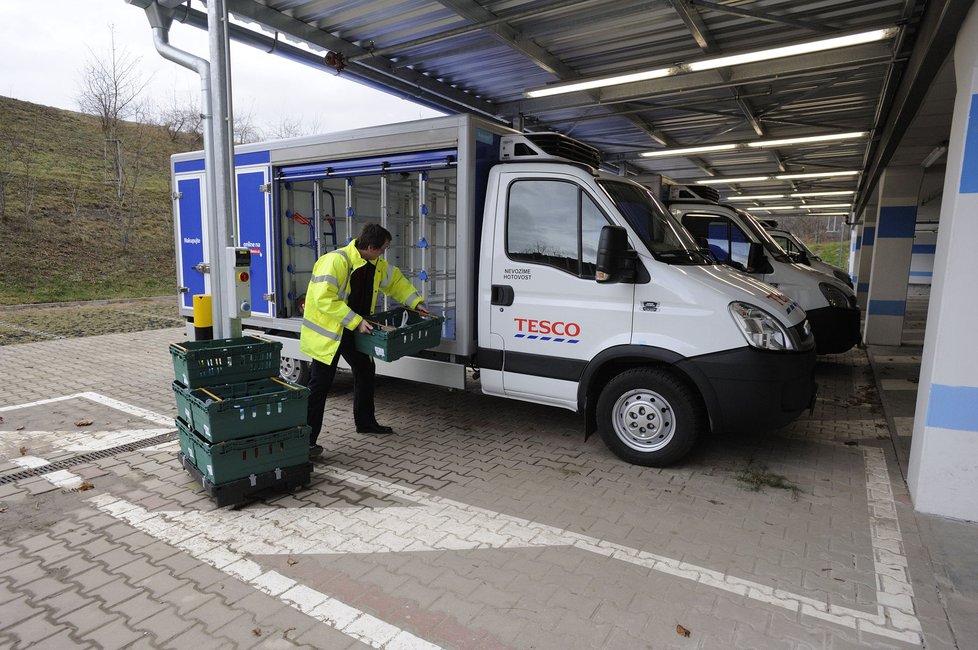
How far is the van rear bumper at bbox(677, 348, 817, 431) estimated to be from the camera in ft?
14.0

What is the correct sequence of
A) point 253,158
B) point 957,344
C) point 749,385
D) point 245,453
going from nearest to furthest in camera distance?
1. point 957,344
2. point 245,453
3. point 749,385
4. point 253,158

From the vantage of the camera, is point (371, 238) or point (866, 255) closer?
point (371, 238)

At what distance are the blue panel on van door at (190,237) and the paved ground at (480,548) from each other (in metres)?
2.22

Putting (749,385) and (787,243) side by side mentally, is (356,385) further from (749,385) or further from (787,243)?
(787,243)

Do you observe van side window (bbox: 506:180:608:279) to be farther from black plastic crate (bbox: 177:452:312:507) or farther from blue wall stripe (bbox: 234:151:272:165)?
blue wall stripe (bbox: 234:151:272:165)

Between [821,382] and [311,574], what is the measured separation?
7.37m

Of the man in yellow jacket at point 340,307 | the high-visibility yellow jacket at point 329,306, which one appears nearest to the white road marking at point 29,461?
the man in yellow jacket at point 340,307

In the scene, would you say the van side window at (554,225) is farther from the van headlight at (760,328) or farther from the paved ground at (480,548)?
the paved ground at (480,548)

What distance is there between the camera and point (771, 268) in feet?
26.5

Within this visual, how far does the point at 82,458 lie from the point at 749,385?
521 cm

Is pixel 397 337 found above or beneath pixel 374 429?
above

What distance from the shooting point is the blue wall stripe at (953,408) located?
3758mm

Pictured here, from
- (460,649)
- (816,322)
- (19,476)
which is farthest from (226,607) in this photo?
(816,322)

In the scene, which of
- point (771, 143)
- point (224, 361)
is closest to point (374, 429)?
point (224, 361)
